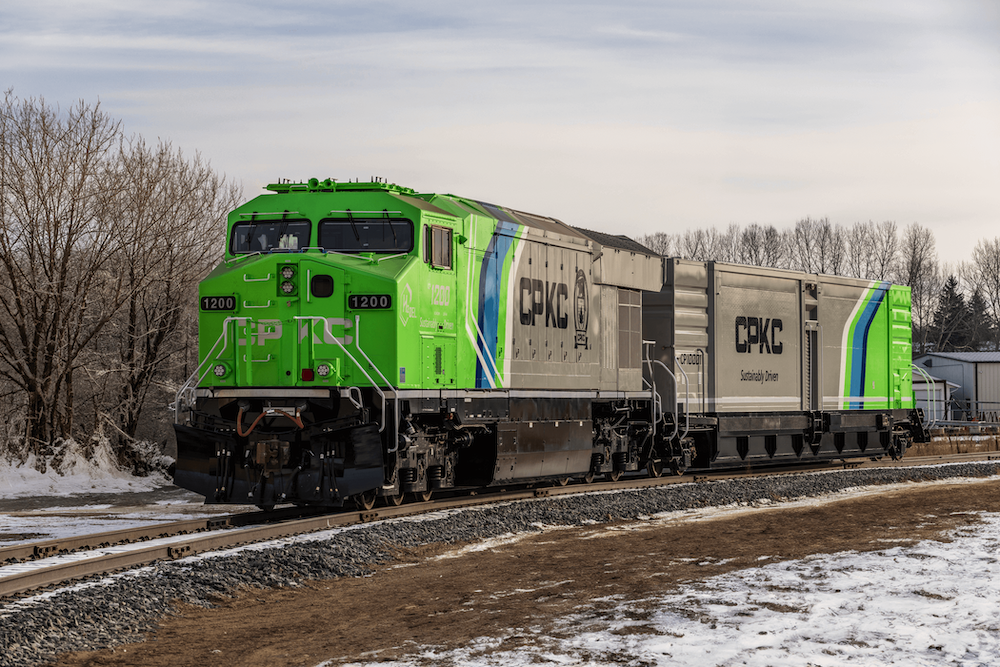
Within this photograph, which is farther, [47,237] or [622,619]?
[47,237]

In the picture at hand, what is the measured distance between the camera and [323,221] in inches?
498

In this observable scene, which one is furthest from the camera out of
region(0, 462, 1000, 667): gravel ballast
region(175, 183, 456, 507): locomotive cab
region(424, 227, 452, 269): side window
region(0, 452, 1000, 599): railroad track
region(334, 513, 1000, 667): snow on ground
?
region(424, 227, 452, 269): side window

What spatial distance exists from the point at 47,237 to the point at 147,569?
12.8 m

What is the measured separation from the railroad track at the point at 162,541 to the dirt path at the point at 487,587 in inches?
50.8

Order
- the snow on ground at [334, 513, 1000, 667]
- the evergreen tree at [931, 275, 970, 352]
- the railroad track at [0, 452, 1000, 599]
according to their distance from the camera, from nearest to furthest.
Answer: the snow on ground at [334, 513, 1000, 667] → the railroad track at [0, 452, 1000, 599] → the evergreen tree at [931, 275, 970, 352]

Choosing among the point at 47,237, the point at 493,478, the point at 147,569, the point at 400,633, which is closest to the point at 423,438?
the point at 493,478

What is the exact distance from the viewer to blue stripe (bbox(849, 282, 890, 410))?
21.5 meters

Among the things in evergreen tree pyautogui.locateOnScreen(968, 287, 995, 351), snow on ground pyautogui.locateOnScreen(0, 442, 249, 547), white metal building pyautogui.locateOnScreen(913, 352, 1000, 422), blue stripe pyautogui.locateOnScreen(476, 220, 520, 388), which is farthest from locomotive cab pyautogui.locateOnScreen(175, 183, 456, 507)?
evergreen tree pyautogui.locateOnScreen(968, 287, 995, 351)

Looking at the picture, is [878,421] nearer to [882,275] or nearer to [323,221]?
[323,221]

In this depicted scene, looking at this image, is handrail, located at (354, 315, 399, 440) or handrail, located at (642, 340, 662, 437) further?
handrail, located at (642, 340, 662, 437)

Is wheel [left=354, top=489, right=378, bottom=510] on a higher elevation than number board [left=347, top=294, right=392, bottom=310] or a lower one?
lower

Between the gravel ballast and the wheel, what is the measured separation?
0.95 metres

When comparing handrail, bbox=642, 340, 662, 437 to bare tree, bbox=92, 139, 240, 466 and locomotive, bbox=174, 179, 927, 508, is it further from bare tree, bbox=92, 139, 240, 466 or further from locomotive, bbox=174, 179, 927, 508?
bare tree, bbox=92, 139, 240, 466

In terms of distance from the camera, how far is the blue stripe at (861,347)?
21.5 meters
